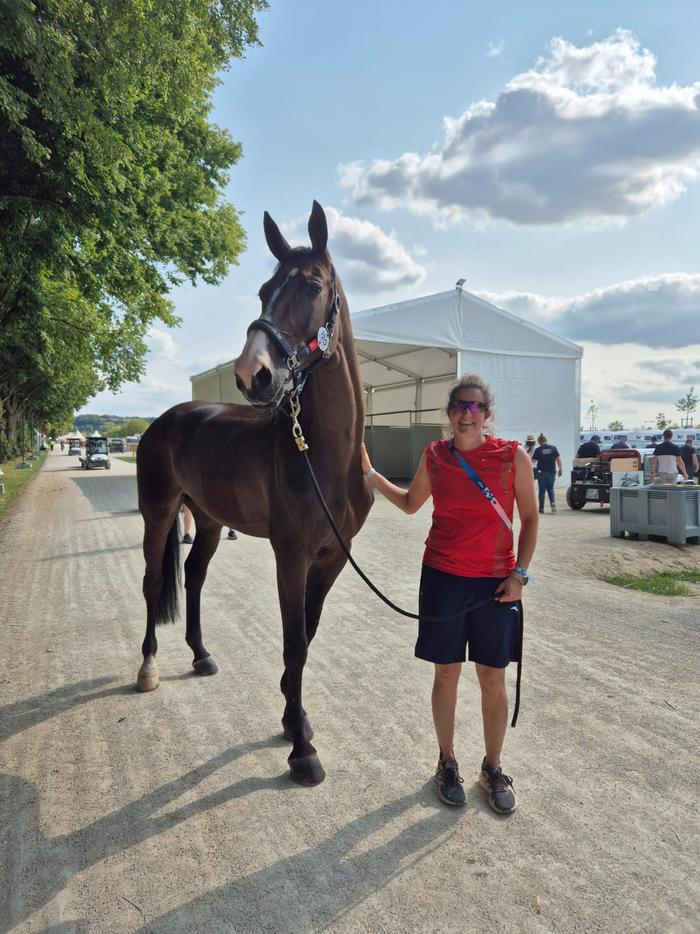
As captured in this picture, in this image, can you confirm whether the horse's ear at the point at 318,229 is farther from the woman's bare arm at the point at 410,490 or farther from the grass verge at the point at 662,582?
the grass verge at the point at 662,582

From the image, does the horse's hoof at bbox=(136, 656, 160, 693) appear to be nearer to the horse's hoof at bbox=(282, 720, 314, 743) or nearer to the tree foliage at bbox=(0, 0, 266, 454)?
Result: the horse's hoof at bbox=(282, 720, 314, 743)

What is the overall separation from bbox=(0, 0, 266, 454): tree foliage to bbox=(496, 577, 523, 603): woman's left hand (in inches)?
216

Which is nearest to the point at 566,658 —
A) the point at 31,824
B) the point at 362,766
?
the point at 362,766

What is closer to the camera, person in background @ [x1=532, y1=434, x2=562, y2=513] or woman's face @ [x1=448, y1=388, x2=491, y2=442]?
woman's face @ [x1=448, y1=388, x2=491, y2=442]

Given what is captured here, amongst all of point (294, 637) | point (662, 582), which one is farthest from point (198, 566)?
point (662, 582)

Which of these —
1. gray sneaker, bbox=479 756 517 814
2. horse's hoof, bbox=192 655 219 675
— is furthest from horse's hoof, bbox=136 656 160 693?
gray sneaker, bbox=479 756 517 814

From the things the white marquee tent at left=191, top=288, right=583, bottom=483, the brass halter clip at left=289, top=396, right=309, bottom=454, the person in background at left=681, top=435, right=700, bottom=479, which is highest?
the white marquee tent at left=191, top=288, right=583, bottom=483

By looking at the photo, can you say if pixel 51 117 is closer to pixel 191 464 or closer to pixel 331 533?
pixel 191 464

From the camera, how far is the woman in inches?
94.5

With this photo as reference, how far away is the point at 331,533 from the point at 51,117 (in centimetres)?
551

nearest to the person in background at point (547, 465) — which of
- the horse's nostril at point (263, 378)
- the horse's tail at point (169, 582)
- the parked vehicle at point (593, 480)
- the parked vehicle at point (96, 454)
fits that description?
the parked vehicle at point (593, 480)

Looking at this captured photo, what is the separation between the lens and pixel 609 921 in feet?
5.90

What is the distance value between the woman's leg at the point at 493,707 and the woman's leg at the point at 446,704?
124 millimetres

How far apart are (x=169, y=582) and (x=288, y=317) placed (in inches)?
97.3
